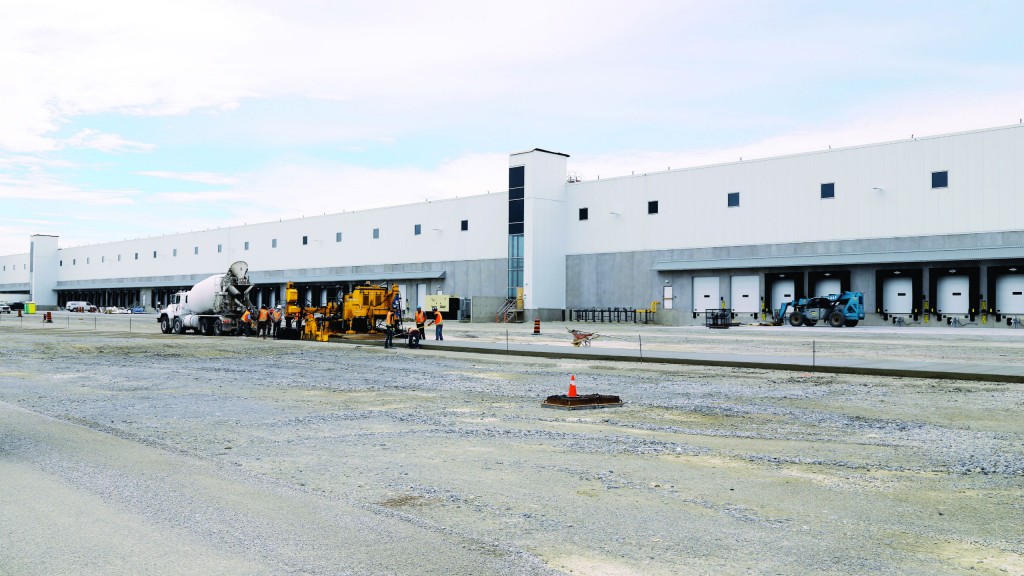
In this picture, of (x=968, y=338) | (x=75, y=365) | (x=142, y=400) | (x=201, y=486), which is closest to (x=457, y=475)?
(x=201, y=486)

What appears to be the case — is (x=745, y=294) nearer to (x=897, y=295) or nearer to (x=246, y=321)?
(x=897, y=295)

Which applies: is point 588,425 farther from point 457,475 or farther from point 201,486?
point 201,486

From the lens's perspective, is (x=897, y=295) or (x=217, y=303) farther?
(x=897, y=295)

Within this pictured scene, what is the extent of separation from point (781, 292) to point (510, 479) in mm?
44866

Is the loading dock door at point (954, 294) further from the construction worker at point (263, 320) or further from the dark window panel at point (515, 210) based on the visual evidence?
the construction worker at point (263, 320)

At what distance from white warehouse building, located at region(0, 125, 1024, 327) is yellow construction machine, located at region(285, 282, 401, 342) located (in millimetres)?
1668

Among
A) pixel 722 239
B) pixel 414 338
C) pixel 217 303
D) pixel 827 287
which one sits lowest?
pixel 414 338

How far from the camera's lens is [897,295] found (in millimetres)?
45281

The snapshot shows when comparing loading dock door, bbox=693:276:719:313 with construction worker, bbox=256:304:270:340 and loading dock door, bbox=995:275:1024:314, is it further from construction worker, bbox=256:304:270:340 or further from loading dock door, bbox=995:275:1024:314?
construction worker, bbox=256:304:270:340

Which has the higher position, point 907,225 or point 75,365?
point 907,225

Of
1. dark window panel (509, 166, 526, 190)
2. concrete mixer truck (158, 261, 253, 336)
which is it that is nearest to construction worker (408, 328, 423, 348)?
concrete mixer truck (158, 261, 253, 336)

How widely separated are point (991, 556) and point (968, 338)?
105 feet

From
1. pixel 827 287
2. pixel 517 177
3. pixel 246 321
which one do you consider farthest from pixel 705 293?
pixel 246 321

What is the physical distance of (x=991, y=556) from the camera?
19.1 ft
